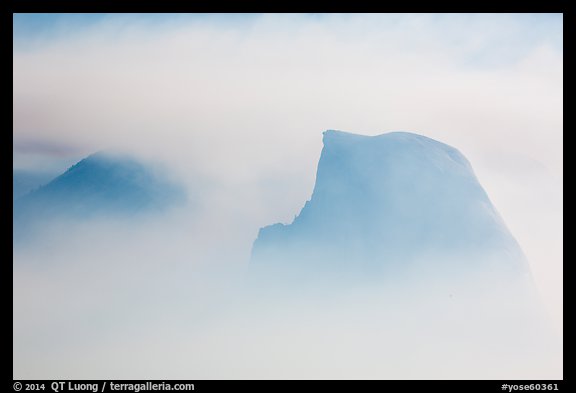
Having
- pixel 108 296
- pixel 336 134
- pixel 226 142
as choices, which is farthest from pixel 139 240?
pixel 336 134

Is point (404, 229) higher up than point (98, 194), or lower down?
lower down

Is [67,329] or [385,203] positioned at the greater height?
[385,203]
